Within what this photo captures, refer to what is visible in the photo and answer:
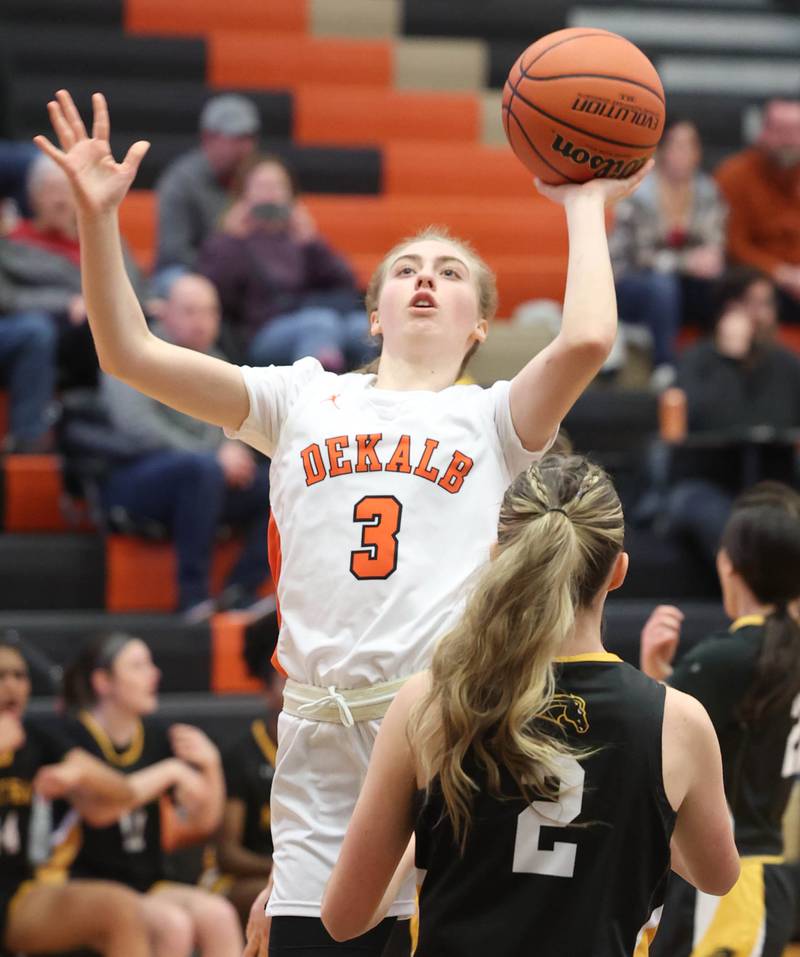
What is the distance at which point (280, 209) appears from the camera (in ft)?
24.3

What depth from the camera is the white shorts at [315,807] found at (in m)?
2.71

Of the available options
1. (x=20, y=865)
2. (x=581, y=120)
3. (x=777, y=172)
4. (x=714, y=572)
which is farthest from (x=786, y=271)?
(x=581, y=120)

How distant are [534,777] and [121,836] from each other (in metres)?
3.33

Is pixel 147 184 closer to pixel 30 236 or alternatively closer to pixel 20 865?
pixel 30 236

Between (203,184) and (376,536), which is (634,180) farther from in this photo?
(203,184)

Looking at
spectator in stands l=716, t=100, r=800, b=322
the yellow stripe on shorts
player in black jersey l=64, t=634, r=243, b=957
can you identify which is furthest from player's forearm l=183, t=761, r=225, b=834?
spectator in stands l=716, t=100, r=800, b=322

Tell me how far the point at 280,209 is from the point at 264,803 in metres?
3.00

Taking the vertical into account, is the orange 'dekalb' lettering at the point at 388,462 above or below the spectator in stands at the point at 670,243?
below

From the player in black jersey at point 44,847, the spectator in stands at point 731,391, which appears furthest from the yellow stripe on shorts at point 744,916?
the spectator in stands at point 731,391

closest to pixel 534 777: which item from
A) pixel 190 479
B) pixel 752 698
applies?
pixel 752 698

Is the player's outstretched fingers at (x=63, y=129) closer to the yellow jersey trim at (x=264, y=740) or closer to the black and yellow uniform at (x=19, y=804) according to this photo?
the black and yellow uniform at (x=19, y=804)

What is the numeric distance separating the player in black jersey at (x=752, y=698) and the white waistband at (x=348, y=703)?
3.09 feet

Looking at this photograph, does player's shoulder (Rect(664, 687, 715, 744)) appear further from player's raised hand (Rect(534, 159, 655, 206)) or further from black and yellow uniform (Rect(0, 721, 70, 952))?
black and yellow uniform (Rect(0, 721, 70, 952))

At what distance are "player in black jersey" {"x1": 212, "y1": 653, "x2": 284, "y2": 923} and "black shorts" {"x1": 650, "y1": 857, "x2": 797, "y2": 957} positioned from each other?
6.79 ft
